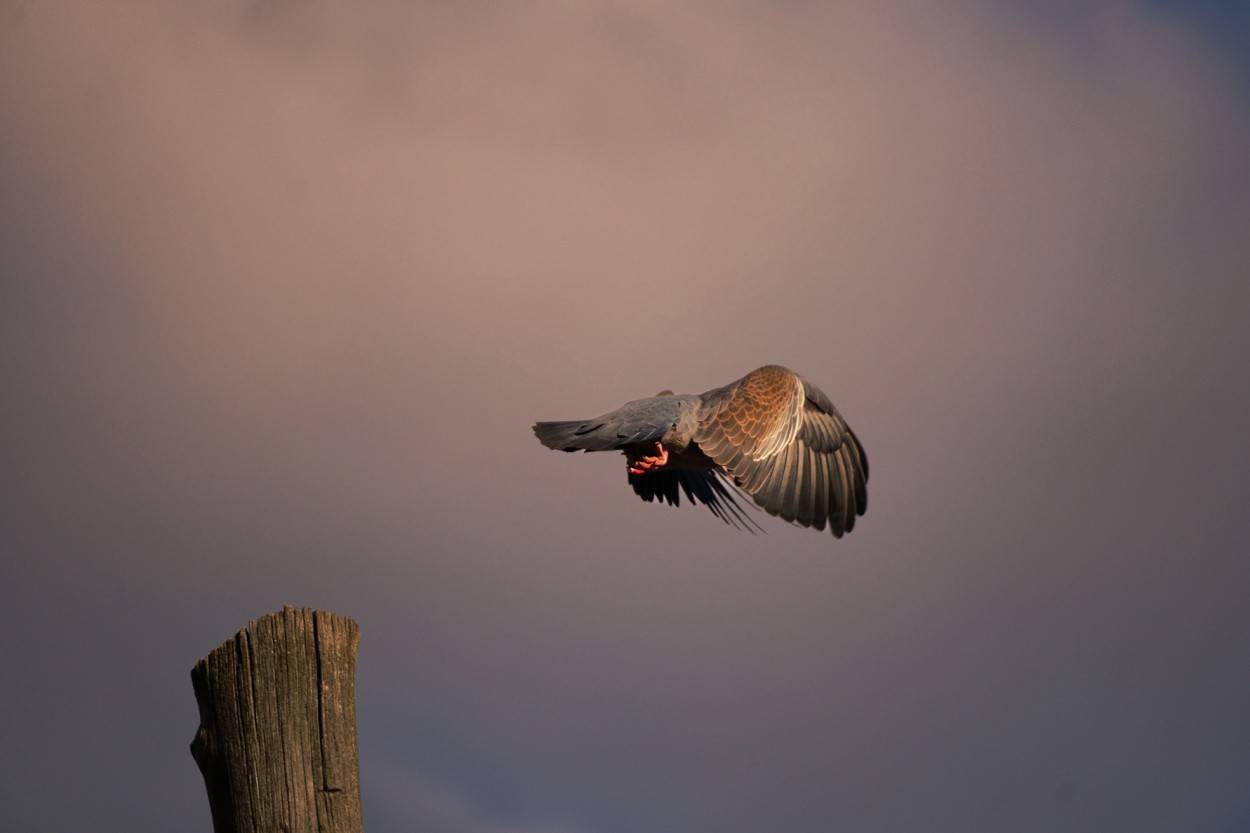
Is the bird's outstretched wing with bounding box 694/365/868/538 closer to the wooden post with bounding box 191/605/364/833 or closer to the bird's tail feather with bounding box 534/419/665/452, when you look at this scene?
the bird's tail feather with bounding box 534/419/665/452

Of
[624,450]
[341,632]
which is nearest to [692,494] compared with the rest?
[624,450]

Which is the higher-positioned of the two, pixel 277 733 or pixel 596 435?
pixel 596 435

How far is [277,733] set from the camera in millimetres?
5391

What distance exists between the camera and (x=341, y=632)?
18.5 feet

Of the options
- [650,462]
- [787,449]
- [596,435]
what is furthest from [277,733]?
[650,462]

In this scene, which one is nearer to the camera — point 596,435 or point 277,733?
point 277,733

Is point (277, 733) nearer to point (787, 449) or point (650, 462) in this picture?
point (787, 449)

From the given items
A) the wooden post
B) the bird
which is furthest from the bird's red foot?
the wooden post

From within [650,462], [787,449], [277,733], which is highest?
[650,462]

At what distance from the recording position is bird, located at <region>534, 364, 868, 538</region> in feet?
36.5

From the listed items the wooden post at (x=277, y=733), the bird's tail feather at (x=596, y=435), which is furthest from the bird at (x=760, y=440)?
the wooden post at (x=277, y=733)

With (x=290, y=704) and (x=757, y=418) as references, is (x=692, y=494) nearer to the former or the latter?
(x=757, y=418)

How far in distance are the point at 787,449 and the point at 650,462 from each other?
1.30 metres

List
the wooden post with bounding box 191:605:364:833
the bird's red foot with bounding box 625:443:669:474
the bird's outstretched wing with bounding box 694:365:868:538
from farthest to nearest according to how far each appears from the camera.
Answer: the bird's red foot with bounding box 625:443:669:474
the bird's outstretched wing with bounding box 694:365:868:538
the wooden post with bounding box 191:605:364:833
